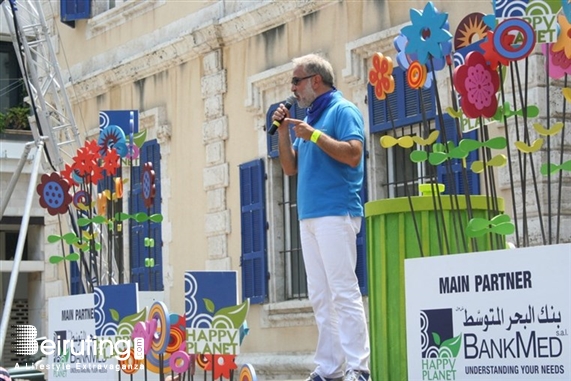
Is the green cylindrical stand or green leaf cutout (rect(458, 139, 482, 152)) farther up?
green leaf cutout (rect(458, 139, 482, 152))

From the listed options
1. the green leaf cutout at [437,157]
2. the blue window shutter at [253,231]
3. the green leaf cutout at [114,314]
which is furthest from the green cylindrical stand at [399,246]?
the blue window shutter at [253,231]

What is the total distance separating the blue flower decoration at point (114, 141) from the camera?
31.8ft

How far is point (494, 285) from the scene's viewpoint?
5.07 m

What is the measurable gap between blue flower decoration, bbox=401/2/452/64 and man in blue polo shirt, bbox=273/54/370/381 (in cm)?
47

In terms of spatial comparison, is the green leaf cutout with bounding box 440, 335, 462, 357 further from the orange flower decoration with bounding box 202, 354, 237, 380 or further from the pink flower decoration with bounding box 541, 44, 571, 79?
the orange flower decoration with bounding box 202, 354, 237, 380

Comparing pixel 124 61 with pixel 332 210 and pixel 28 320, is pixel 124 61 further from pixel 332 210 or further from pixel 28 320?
pixel 332 210

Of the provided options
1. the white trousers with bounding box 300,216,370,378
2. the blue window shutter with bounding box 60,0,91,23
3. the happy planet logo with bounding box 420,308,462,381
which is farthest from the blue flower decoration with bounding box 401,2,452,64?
the blue window shutter with bounding box 60,0,91,23

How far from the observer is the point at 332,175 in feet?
20.3

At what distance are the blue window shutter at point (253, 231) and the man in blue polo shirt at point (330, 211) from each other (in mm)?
6276

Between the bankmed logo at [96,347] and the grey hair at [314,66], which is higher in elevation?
the grey hair at [314,66]

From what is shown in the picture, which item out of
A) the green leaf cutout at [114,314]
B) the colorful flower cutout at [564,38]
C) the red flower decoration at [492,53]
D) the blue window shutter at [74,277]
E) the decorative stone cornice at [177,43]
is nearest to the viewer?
the colorful flower cutout at [564,38]

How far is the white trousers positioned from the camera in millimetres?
5980

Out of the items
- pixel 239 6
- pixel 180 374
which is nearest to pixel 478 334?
pixel 180 374

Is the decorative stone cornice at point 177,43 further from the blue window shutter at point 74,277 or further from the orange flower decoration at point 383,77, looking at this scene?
the orange flower decoration at point 383,77
